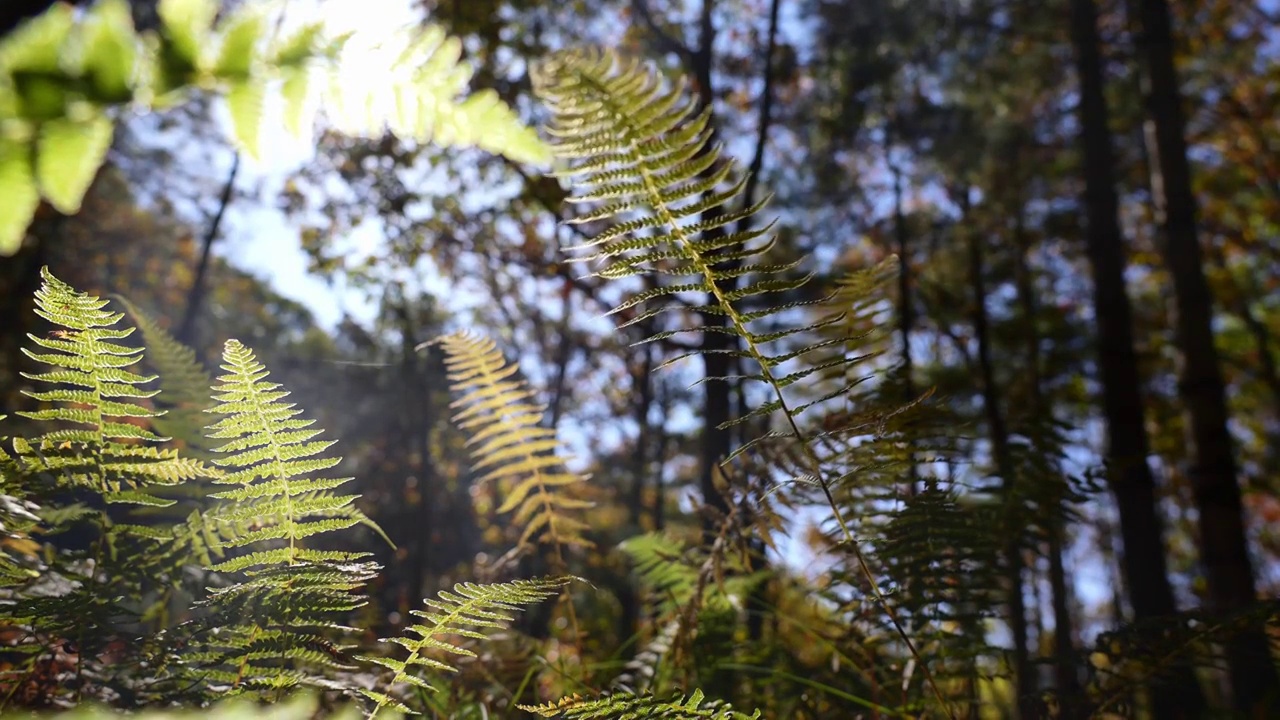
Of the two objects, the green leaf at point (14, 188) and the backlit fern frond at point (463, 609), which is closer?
the green leaf at point (14, 188)

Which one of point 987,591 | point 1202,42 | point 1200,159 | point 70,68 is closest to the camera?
point 70,68

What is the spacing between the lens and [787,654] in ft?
5.70

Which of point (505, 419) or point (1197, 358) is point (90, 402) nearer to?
point (505, 419)

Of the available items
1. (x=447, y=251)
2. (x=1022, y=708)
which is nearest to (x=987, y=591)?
(x=1022, y=708)

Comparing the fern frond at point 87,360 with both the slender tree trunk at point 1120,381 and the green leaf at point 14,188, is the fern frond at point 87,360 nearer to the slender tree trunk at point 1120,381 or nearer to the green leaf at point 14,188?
the green leaf at point 14,188

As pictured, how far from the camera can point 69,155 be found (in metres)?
0.40

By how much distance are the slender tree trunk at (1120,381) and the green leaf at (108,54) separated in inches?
206

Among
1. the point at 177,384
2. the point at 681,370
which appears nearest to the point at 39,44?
the point at 177,384

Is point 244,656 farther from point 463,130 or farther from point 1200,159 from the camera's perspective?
point 1200,159

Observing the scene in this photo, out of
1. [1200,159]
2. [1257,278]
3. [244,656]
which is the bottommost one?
[244,656]

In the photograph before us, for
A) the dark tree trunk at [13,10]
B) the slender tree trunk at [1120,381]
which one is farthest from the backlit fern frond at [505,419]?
the slender tree trunk at [1120,381]

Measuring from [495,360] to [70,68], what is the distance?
1.03m

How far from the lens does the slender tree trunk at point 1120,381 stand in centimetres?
517

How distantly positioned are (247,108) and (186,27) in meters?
0.05
